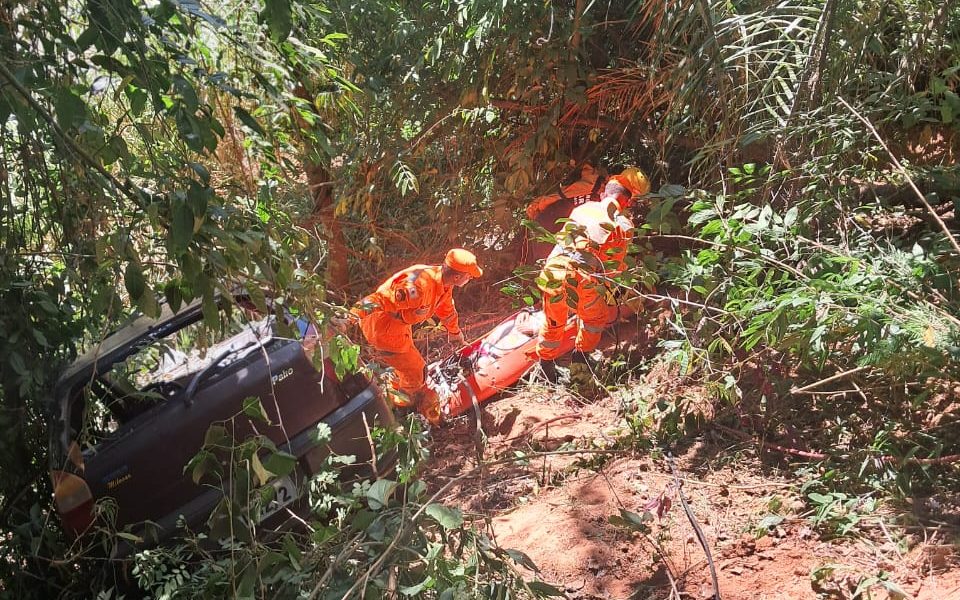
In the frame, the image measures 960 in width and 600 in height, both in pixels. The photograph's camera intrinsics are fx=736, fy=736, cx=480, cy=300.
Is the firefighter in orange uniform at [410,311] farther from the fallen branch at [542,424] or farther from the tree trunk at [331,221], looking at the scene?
the tree trunk at [331,221]

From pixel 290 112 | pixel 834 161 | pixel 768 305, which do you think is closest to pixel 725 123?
pixel 834 161

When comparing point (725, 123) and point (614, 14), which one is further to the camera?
point (614, 14)

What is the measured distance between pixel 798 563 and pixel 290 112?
2489 millimetres

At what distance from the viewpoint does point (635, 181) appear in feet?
14.2

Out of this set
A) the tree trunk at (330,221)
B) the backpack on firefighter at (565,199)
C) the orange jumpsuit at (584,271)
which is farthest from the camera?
the tree trunk at (330,221)

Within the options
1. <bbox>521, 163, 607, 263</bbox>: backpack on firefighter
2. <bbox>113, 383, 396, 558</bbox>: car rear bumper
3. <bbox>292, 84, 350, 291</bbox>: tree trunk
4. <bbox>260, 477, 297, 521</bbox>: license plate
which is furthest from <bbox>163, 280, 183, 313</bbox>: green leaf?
<bbox>292, 84, 350, 291</bbox>: tree trunk

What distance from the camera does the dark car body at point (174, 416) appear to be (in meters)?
2.98

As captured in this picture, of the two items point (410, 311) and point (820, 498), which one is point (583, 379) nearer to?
point (410, 311)

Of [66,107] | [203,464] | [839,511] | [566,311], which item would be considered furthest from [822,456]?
[66,107]

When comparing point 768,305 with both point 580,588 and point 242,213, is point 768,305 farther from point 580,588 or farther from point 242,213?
point 242,213

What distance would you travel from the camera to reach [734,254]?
318 centimetres

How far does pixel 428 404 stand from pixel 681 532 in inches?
82.2

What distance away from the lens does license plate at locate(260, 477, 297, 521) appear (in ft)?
10.3

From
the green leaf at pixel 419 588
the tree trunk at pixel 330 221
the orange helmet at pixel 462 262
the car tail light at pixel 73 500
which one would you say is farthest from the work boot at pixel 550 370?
the green leaf at pixel 419 588
